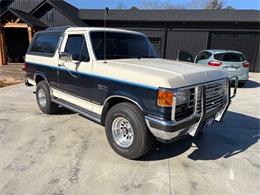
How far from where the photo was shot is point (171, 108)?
3.05 metres

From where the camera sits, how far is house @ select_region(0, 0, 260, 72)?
677 inches

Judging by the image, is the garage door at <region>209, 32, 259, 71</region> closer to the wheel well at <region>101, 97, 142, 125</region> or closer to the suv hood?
the suv hood

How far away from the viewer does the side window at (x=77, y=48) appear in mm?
4316

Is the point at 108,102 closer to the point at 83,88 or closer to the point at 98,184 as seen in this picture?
the point at 83,88

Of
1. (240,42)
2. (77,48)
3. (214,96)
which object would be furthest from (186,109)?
(240,42)

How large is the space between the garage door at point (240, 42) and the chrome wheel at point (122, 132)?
52.6 ft

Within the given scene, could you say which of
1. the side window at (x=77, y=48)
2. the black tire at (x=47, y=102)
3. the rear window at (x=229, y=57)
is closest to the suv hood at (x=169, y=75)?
the side window at (x=77, y=48)

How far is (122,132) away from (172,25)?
631 inches

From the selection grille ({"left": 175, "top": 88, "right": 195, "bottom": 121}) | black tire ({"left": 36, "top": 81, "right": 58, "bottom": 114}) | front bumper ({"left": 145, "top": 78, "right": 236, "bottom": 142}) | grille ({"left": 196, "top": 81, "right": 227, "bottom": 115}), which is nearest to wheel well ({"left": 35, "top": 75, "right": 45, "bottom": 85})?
black tire ({"left": 36, "top": 81, "right": 58, "bottom": 114})

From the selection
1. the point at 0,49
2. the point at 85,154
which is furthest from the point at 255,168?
the point at 0,49

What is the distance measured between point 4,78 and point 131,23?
35.6 ft

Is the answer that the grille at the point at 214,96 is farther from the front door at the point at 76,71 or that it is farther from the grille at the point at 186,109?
the front door at the point at 76,71

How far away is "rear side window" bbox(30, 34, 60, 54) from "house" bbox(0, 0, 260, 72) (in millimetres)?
11219

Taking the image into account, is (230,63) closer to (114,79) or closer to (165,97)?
(114,79)
